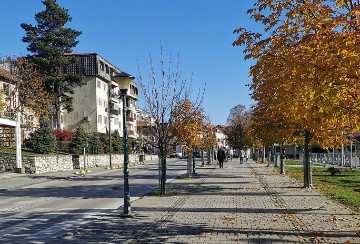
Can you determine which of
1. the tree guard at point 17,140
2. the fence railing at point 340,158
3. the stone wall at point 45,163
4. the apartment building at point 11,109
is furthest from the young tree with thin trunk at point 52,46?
the fence railing at point 340,158

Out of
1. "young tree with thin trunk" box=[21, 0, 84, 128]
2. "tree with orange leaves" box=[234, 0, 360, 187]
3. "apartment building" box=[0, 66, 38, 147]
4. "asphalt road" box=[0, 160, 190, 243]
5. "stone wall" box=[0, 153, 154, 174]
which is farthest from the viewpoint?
"young tree with thin trunk" box=[21, 0, 84, 128]

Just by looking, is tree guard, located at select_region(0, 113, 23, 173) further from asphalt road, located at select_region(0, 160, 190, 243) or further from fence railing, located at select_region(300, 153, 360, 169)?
fence railing, located at select_region(300, 153, 360, 169)

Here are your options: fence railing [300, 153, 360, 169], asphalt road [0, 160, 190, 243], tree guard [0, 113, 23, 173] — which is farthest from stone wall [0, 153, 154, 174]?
fence railing [300, 153, 360, 169]

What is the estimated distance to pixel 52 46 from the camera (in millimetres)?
56719

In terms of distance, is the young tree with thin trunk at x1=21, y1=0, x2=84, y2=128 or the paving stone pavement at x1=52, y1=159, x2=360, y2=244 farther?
the young tree with thin trunk at x1=21, y1=0, x2=84, y2=128

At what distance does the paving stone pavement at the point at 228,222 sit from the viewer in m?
9.02

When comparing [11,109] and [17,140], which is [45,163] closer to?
[17,140]

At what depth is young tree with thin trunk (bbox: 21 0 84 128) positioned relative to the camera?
55.7m

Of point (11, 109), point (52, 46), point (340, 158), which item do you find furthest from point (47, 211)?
point (52, 46)

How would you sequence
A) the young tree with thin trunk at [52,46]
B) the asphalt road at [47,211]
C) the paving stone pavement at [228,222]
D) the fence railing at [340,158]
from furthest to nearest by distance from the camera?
the young tree with thin trunk at [52,46] → the fence railing at [340,158] → the asphalt road at [47,211] → the paving stone pavement at [228,222]

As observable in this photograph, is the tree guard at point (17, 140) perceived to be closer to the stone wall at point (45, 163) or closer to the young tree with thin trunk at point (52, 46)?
the stone wall at point (45, 163)

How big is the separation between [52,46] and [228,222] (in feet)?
165

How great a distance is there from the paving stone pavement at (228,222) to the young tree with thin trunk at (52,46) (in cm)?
4329

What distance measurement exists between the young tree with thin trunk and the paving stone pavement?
43295mm
